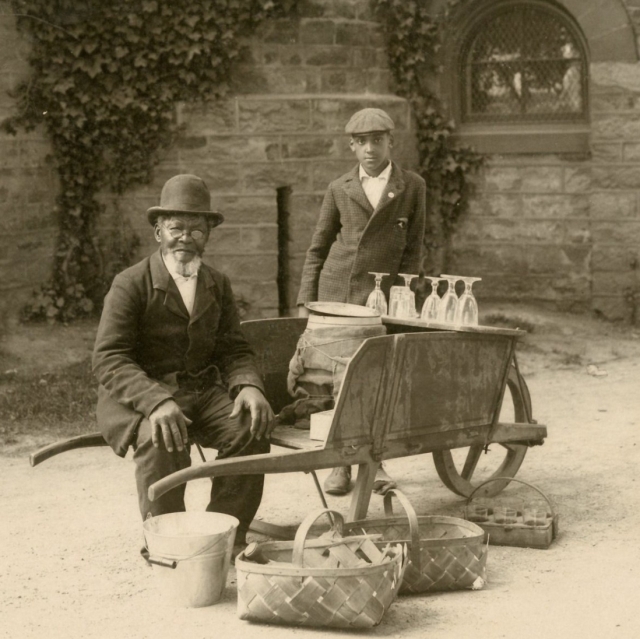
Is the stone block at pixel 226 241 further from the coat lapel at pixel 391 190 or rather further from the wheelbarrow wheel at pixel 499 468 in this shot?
the wheelbarrow wheel at pixel 499 468

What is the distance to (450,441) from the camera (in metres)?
4.91

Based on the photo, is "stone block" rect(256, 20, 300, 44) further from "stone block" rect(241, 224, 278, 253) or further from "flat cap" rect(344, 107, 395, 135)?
"flat cap" rect(344, 107, 395, 135)

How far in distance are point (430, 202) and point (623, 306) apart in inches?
78.7

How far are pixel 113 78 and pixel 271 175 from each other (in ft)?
5.09

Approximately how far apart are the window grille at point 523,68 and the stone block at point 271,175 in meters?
1.91

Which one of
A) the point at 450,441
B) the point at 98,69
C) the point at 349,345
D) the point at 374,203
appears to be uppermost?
the point at 98,69

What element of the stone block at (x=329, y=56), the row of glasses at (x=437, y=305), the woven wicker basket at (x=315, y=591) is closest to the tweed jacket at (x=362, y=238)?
the row of glasses at (x=437, y=305)

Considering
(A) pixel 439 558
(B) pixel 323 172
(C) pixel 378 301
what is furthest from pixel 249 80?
(A) pixel 439 558

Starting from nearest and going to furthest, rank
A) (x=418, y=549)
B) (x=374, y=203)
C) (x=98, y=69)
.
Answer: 1. (x=418, y=549)
2. (x=374, y=203)
3. (x=98, y=69)

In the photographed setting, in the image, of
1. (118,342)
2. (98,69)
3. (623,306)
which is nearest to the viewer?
(118,342)

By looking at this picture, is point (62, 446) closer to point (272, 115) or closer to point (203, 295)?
point (203, 295)

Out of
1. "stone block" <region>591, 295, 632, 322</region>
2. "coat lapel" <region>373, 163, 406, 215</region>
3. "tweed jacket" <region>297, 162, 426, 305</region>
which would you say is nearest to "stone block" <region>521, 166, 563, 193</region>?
"stone block" <region>591, 295, 632, 322</region>

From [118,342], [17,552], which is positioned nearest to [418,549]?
[118,342]

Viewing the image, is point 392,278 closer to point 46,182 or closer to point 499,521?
point 499,521
